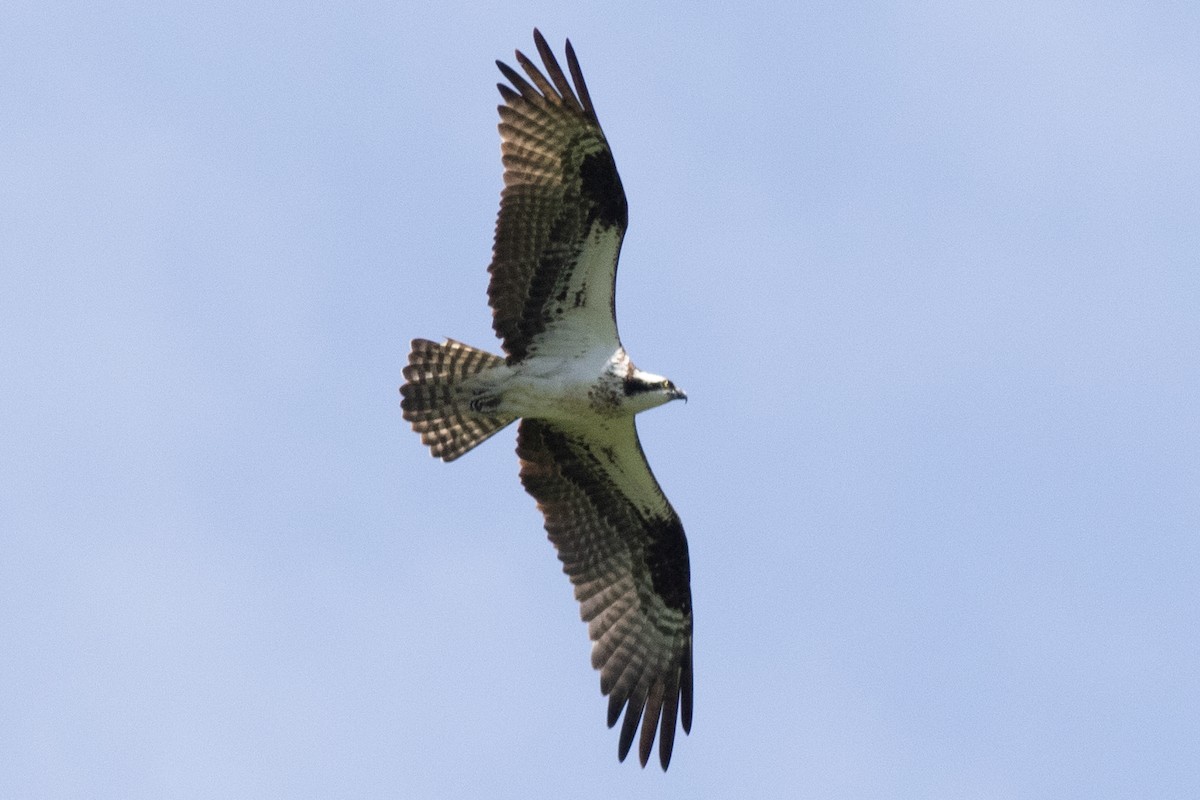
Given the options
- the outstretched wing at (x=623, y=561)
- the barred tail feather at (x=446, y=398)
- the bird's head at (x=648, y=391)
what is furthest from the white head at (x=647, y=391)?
the barred tail feather at (x=446, y=398)

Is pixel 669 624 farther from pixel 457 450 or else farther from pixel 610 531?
pixel 457 450

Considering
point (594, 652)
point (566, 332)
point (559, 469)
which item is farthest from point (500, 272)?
point (594, 652)

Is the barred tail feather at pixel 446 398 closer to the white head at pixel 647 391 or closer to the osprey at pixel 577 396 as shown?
the osprey at pixel 577 396

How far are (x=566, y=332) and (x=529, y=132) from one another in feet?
4.66

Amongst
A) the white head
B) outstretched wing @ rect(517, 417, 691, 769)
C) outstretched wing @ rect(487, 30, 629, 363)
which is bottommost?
outstretched wing @ rect(517, 417, 691, 769)

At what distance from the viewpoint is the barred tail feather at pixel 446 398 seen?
13.5 m

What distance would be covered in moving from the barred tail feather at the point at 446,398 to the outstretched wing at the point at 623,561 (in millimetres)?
426

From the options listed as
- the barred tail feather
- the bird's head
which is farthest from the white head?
the barred tail feather

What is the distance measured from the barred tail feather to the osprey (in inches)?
0.4

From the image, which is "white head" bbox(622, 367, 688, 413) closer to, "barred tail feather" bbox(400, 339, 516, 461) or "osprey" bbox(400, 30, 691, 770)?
"osprey" bbox(400, 30, 691, 770)

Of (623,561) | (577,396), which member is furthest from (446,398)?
(623,561)

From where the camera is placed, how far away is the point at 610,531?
46.4 ft

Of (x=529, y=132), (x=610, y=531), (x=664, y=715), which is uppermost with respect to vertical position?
(x=529, y=132)

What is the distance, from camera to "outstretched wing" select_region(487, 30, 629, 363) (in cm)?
1292
